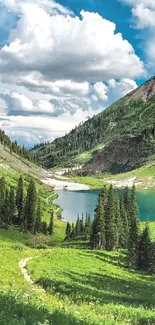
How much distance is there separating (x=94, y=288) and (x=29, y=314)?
19.0m

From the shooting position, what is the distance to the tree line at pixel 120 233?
2327 inches

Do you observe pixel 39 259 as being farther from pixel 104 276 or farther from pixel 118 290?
pixel 118 290

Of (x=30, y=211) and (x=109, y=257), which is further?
(x=30, y=211)

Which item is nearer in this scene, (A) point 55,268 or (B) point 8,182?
(A) point 55,268

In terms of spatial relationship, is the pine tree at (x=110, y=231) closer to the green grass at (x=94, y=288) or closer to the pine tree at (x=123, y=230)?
the pine tree at (x=123, y=230)

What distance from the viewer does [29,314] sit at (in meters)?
15.2

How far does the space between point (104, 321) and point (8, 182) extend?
16834 centimetres

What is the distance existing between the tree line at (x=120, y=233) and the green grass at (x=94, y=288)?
6.26 meters

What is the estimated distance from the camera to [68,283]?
3262 cm

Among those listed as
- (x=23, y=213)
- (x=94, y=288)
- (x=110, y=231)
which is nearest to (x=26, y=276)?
(x=94, y=288)

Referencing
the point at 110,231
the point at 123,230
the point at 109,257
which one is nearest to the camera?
the point at 109,257

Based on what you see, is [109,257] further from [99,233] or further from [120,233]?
[120,233]

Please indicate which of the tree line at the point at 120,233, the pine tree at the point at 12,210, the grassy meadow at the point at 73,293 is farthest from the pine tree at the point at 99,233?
the pine tree at the point at 12,210

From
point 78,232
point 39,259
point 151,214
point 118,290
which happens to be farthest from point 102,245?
point 151,214
